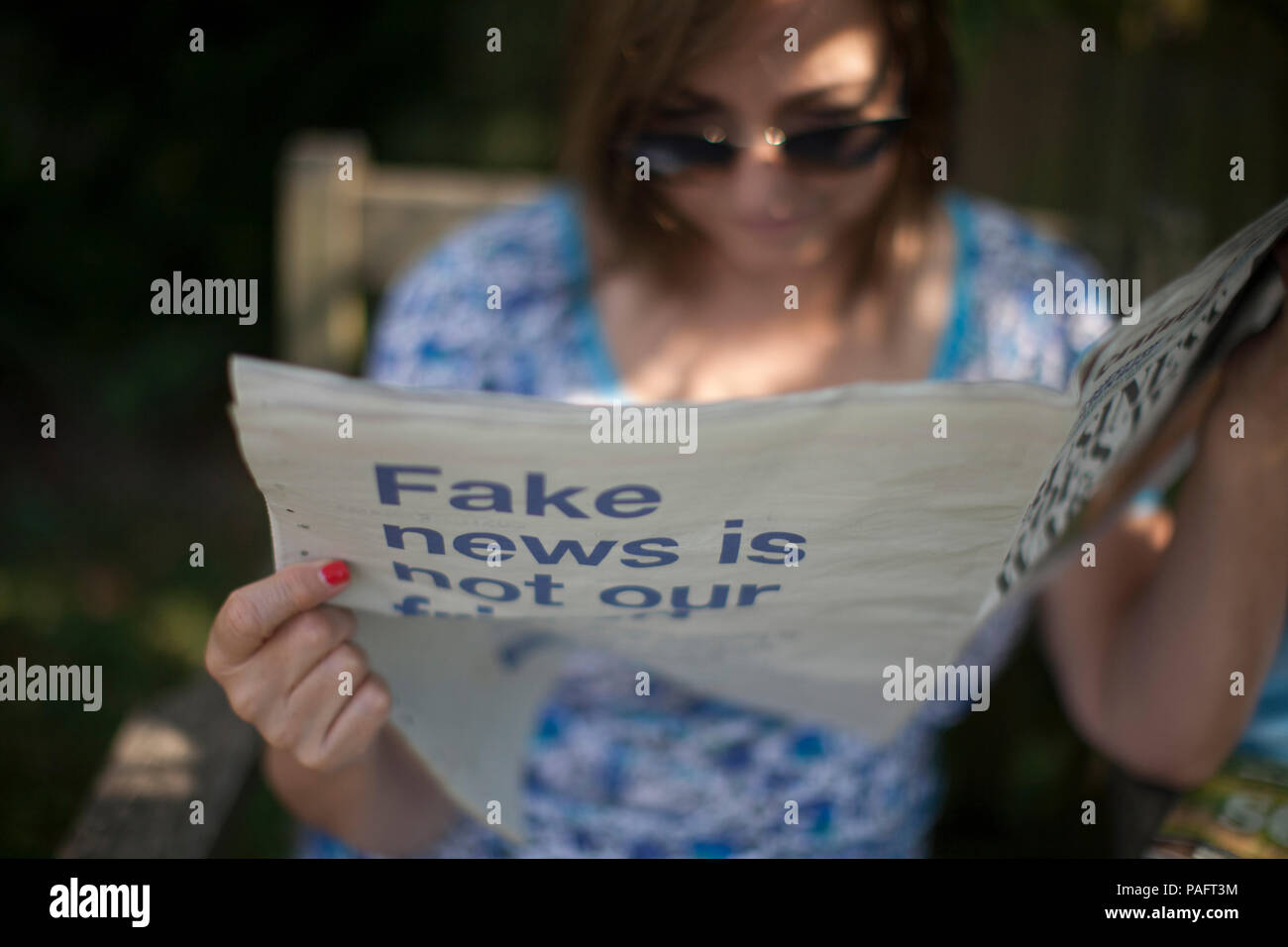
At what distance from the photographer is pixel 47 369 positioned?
2.91m

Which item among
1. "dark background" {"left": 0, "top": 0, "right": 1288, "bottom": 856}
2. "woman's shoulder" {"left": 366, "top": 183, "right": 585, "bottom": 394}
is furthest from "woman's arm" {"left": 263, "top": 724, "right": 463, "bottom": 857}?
"dark background" {"left": 0, "top": 0, "right": 1288, "bottom": 856}

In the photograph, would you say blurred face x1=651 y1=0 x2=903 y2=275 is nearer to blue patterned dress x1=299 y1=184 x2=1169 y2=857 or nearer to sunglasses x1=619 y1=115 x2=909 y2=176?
sunglasses x1=619 y1=115 x2=909 y2=176

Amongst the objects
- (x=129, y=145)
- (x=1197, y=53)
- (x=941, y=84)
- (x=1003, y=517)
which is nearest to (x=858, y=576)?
(x=1003, y=517)

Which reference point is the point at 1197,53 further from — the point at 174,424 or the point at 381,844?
the point at 174,424

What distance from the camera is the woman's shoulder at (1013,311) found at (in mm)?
1222

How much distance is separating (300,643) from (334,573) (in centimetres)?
7

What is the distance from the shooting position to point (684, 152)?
1.03m

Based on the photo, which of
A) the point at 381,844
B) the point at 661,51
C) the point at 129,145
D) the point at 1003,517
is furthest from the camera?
the point at 129,145

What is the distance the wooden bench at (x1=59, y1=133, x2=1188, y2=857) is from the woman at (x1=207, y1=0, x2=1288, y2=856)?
12 cm

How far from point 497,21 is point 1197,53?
5.60ft

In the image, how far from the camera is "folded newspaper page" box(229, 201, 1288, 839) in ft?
2.22
